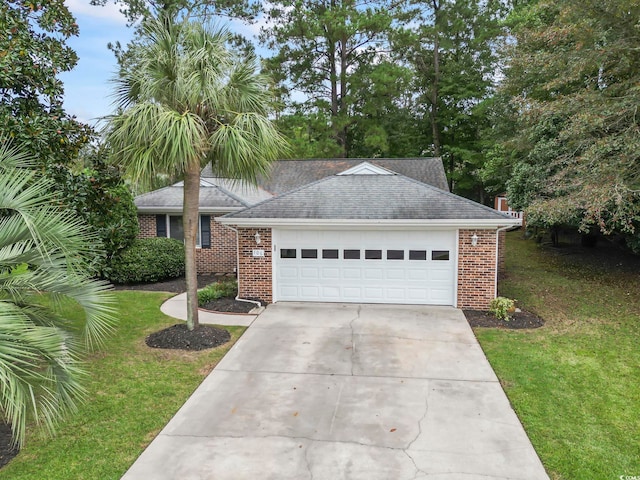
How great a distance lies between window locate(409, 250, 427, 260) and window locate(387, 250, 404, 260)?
23cm

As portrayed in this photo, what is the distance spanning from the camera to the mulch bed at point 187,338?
29.0 ft

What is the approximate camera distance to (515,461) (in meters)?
5.20

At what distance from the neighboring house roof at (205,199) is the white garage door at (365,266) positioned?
13.8ft

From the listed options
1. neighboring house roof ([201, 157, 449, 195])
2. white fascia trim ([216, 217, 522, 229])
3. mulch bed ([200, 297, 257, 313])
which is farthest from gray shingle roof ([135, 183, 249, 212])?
mulch bed ([200, 297, 257, 313])

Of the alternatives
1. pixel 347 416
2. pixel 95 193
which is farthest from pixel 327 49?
pixel 347 416

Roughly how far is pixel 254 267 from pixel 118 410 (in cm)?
596

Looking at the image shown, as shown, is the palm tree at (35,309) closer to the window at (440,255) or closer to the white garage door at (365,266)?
the white garage door at (365,266)

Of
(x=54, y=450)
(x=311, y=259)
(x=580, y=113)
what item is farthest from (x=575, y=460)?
(x=580, y=113)

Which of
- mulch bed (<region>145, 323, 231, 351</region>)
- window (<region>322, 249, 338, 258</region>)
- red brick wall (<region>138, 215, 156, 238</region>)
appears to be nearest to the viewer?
mulch bed (<region>145, 323, 231, 351</region>)

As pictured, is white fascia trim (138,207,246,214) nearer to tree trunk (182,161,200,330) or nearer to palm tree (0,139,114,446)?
tree trunk (182,161,200,330)

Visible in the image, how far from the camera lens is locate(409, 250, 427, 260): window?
37.9 feet

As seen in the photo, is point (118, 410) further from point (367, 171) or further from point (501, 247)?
point (501, 247)

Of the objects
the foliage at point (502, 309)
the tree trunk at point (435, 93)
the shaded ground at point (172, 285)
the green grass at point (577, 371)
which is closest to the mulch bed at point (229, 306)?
the shaded ground at point (172, 285)

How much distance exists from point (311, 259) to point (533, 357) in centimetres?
583
